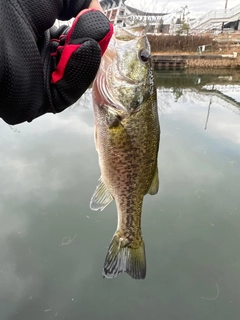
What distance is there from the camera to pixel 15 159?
6.42 metres

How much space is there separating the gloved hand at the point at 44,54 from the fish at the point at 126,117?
15.6 inches

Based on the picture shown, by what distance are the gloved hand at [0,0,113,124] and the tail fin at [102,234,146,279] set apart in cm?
113

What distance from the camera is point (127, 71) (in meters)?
1.52

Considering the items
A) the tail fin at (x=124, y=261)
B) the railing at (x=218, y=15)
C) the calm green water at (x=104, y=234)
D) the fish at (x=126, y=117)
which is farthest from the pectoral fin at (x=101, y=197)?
the railing at (x=218, y=15)

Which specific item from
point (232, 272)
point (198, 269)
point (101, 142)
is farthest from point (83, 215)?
point (101, 142)

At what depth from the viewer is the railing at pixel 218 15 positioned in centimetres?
3081

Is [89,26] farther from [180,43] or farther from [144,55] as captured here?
[180,43]

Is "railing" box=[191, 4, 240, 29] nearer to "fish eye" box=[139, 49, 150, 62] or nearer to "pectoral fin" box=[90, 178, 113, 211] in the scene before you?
"fish eye" box=[139, 49, 150, 62]

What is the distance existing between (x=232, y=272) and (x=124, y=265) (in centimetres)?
263

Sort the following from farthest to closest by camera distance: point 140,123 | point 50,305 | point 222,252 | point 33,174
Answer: point 33,174 → point 222,252 → point 50,305 → point 140,123

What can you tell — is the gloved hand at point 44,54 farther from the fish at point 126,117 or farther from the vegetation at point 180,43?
the vegetation at point 180,43

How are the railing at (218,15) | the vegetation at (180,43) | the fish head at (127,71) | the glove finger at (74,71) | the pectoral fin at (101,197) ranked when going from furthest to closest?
the railing at (218,15)
the vegetation at (180,43)
the pectoral fin at (101,197)
the fish head at (127,71)
the glove finger at (74,71)

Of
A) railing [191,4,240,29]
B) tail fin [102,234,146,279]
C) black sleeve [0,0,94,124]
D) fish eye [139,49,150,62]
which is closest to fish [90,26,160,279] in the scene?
fish eye [139,49,150,62]

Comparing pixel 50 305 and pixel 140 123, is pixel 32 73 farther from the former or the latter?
pixel 50 305
